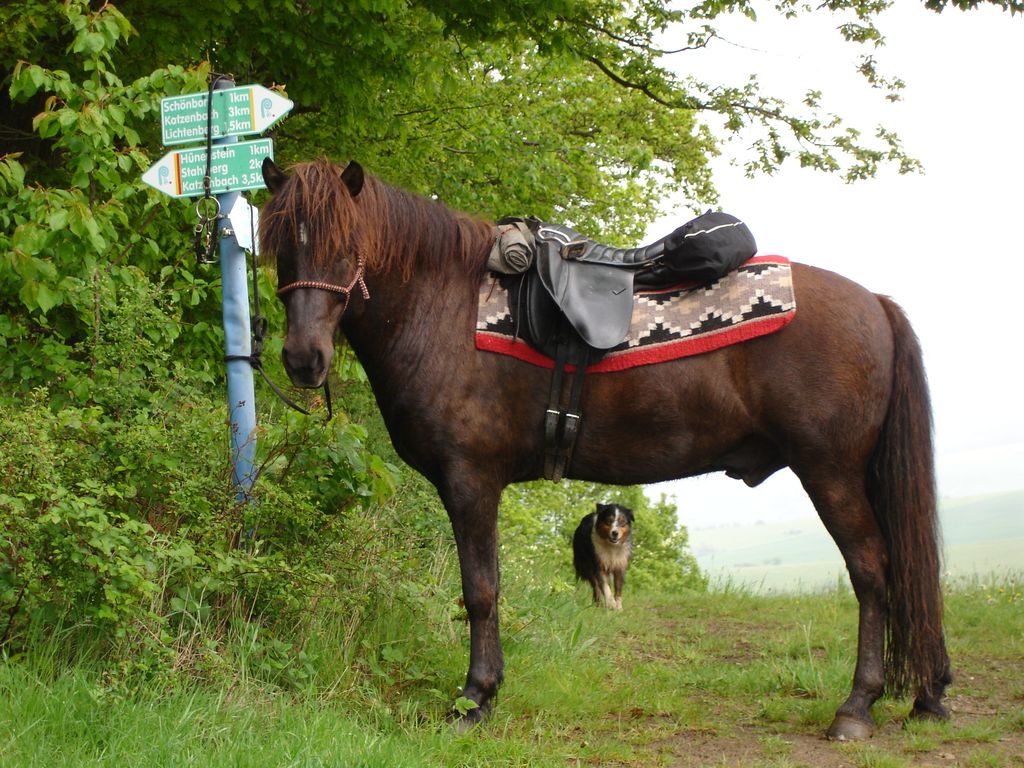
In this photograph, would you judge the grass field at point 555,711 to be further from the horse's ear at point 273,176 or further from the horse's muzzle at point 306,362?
the horse's ear at point 273,176

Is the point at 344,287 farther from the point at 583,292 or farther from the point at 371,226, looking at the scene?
the point at 583,292

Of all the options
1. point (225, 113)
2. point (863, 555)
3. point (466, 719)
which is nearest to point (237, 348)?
point (225, 113)

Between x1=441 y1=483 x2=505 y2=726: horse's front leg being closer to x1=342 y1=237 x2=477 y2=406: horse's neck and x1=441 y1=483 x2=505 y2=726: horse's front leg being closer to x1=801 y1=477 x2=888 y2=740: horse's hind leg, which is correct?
x1=342 y1=237 x2=477 y2=406: horse's neck

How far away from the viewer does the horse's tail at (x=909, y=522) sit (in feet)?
15.2

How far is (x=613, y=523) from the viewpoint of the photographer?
1065 centimetres

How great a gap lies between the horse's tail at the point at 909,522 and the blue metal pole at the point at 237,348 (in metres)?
2.96

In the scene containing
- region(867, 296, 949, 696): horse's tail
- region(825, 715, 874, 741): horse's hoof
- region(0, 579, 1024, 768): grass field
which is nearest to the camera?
region(0, 579, 1024, 768): grass field

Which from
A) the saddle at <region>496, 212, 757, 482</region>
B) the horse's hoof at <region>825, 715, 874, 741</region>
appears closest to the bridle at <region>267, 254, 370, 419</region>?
the saddle at <region>496, 212, 757, 482</region>

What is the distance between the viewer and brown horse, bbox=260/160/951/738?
15.1ft

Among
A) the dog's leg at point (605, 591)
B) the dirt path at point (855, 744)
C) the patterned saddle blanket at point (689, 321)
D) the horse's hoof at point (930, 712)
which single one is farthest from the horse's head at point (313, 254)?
the dog's leg at point (605, 591)

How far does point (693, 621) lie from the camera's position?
26.7ft

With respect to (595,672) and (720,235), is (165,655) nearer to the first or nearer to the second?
(595,672)

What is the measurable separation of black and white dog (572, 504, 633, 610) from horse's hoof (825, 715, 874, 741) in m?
4.75

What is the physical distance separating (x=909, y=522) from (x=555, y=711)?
6.00 feet
